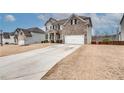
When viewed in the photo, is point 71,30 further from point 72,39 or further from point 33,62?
point 33,62

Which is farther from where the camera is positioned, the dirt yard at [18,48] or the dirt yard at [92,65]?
the dirt yard at [18,48]

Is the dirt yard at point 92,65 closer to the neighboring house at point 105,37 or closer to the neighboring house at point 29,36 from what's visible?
the neighboring house at point 105,37

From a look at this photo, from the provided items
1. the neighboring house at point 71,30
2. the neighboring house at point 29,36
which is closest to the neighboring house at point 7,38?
the neighboring house at point 29,36

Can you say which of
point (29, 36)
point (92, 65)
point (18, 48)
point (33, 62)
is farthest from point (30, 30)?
point (92, 65)

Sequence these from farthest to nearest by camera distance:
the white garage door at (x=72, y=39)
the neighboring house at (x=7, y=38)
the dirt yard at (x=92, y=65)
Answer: the white garage door at (x=72, y=39) → the neighboring house at (x=7, y=38) → the dirt yard at (x=92, y=65)
